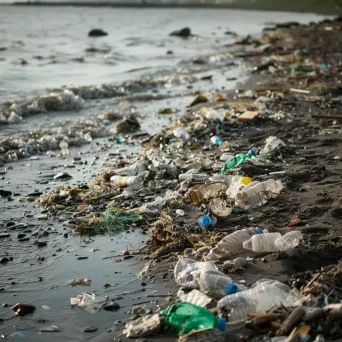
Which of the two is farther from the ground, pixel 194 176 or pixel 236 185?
pixel 236 185

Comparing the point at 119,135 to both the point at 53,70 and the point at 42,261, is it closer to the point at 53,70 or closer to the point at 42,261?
the point at 42,261

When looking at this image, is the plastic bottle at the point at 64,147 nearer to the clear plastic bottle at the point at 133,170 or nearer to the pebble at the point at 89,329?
the clear plastic bottle at the point at 133,170

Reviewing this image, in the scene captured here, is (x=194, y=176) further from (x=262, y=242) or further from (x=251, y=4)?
(x=251, y=4)

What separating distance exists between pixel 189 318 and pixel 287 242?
56.0 inches

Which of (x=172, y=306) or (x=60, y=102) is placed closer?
(x=172, y=306)

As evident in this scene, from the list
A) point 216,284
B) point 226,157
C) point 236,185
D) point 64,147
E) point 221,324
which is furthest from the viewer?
point 64,147

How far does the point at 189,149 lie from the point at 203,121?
57.0 inches

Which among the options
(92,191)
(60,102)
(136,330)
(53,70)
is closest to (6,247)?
(92,191)

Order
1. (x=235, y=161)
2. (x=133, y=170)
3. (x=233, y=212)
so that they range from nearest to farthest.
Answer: (x=233, y=212)
(x=235, y=161)
(x=133, y=170)

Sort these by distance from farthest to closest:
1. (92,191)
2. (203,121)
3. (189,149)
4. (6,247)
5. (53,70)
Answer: (53,70), (203,121), (189,149), (92,191), (6,247)

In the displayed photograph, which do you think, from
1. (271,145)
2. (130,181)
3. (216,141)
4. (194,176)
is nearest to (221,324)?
(194,176)

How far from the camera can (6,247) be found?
591cm

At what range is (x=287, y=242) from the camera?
16.5 feet

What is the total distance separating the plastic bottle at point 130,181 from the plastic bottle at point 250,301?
11.4ft
